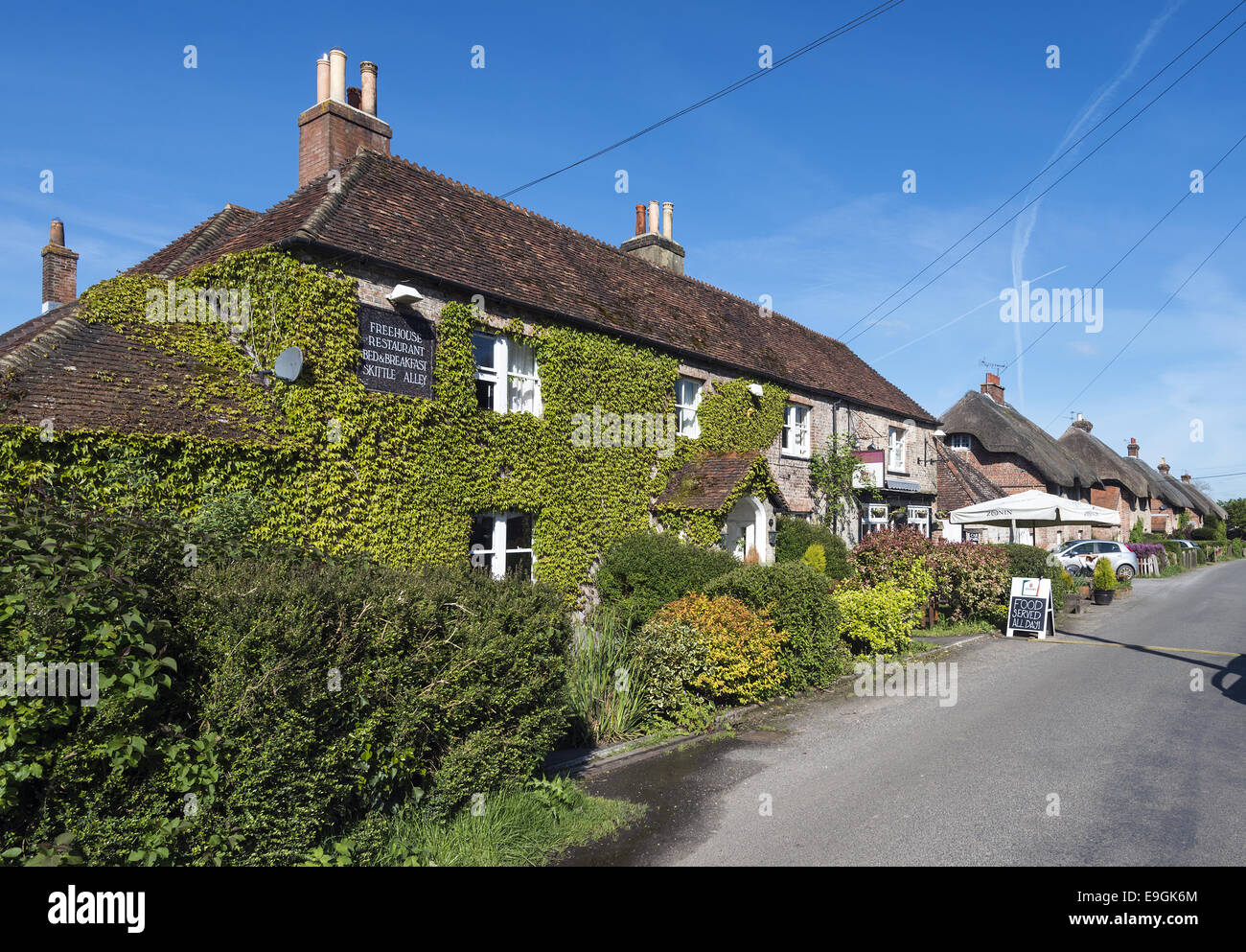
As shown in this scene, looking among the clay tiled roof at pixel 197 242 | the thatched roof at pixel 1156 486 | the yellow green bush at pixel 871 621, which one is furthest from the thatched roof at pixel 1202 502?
the clay tiled roof at pixel 197 242

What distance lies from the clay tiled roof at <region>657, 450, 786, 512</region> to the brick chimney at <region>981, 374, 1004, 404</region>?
32.4m

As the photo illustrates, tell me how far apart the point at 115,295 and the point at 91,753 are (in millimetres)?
9729

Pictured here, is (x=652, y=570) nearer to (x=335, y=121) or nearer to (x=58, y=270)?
(x=335, y=121)

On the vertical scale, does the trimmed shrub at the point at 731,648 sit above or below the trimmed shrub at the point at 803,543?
below

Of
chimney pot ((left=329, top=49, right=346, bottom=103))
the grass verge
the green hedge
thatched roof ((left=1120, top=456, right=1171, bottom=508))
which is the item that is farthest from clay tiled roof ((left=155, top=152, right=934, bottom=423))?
thatched roof ((left=1120, top=456, right=1171, bottom=508))

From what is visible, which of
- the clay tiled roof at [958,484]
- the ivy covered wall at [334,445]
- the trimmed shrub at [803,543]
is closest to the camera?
the ivy covered wall at [334,445]

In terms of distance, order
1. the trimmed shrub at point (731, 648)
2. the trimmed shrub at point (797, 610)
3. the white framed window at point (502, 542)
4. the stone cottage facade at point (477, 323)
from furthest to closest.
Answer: the white framed window at point (502, 542)
the trimmed shrub at point (797, 610)
the stone cottage facade at point (477, 323)
the trimmed shrub at point (731, 648)

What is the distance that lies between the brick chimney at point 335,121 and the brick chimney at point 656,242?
27.3 feet

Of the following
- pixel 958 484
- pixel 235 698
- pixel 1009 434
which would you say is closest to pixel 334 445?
pixel 235 698

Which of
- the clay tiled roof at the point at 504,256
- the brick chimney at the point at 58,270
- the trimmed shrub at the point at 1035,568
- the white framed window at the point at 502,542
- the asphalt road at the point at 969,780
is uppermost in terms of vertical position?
the brick chimney at the point at 58,270

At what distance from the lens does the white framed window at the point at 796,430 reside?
1989 centimetres

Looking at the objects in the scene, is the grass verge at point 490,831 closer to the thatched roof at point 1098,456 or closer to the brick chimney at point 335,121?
the brick chimney at point 335,121

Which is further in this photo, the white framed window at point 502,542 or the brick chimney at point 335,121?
the brick chimney at point 335,121

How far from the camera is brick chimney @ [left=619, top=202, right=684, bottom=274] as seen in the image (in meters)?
21.0
